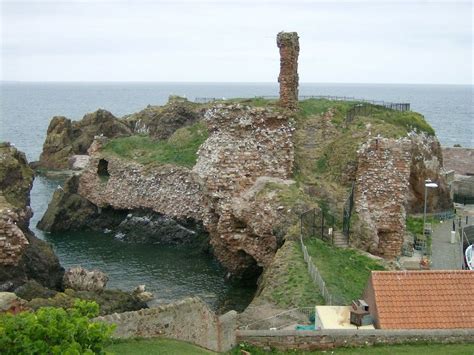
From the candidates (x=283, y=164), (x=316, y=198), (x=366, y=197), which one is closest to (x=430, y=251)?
(x=366, y=197)

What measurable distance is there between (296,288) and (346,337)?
25.5ft

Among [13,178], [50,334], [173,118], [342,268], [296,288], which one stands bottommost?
[296,288]

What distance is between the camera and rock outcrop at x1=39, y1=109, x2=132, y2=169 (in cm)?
8400

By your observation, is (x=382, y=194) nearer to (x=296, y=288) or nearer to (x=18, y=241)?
(x=296, y=288)

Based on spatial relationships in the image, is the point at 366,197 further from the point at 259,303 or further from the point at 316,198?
the point at 259,303

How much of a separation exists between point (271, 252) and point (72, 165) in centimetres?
5160

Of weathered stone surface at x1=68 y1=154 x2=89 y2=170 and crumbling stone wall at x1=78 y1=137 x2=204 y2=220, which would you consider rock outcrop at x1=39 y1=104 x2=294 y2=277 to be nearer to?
crumbling stone wall at x1=78 y1=137 x2=204 y2=220

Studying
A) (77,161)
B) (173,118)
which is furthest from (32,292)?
(77,161)

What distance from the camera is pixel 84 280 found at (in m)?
37.2

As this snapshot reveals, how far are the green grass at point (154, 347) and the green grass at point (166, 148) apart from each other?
31284 mm

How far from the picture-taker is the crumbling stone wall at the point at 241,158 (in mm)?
38281

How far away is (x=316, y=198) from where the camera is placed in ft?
123

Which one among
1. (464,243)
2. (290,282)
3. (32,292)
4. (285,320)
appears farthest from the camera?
(464,243)

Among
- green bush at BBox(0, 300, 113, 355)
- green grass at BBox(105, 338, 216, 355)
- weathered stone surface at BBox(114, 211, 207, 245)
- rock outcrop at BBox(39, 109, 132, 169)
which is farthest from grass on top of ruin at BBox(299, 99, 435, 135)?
rock outcrop at BBox(39, 109, 132, 169)
